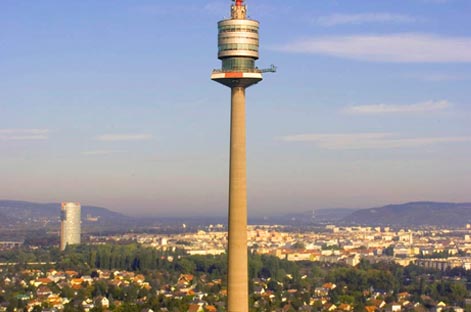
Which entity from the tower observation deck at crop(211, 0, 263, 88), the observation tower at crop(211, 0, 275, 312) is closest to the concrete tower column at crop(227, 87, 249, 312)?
the observation tower at crop(211, 0, 275, 312)

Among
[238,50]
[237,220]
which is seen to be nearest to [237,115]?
[238,50]

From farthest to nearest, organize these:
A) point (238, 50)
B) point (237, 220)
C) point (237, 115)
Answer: point (238, 50), point (237, 115), point (237, 220)

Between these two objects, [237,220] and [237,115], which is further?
[237,115]

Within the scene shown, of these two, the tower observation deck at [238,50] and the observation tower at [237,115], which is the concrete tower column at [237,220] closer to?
the observation tower at [237,115]

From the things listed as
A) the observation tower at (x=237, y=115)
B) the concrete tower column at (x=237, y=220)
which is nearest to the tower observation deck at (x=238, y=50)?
the observation tower at (x=237, y=115)

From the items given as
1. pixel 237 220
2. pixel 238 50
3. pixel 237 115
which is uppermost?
pixel 238 50

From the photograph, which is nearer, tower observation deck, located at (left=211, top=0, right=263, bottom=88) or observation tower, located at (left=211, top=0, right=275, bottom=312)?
observation tower, located at (left=211, top=0, right=275, bottom=312)

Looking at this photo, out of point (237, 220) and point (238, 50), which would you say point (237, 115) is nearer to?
point (238, 50)

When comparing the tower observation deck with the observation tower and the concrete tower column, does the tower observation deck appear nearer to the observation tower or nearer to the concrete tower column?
the observation tower
